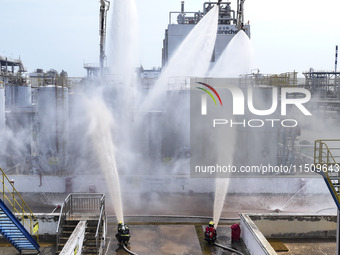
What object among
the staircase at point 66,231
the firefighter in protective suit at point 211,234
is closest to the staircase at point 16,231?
the staircase at point 66,231

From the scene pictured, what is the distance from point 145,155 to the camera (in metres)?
20.2

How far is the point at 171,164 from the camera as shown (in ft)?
63.9

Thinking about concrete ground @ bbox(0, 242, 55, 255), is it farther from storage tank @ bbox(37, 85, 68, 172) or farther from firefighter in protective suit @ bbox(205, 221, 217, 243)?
storage tank @ bbox(37, 85, 68, 172)

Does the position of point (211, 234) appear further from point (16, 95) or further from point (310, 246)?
point (16, 95)

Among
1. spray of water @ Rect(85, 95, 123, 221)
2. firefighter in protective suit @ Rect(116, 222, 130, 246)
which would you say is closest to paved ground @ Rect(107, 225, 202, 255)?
firefighter in protective suit @ Rect(116, 222, 130, 246)

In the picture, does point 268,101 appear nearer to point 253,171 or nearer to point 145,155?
point 253,171

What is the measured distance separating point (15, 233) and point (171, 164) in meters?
10.6

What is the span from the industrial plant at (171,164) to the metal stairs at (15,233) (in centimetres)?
5

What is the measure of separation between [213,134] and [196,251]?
30.8 feet

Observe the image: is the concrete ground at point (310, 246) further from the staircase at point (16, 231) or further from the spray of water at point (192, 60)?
the spray of water at point (192, 60)

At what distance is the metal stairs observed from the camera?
9.54 meters

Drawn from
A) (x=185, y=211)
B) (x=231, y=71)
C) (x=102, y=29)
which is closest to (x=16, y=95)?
(x=102, y=29)

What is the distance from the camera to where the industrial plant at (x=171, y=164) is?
11.2 metres

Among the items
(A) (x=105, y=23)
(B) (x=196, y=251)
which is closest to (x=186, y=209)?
(B) (x=196, y=251)
